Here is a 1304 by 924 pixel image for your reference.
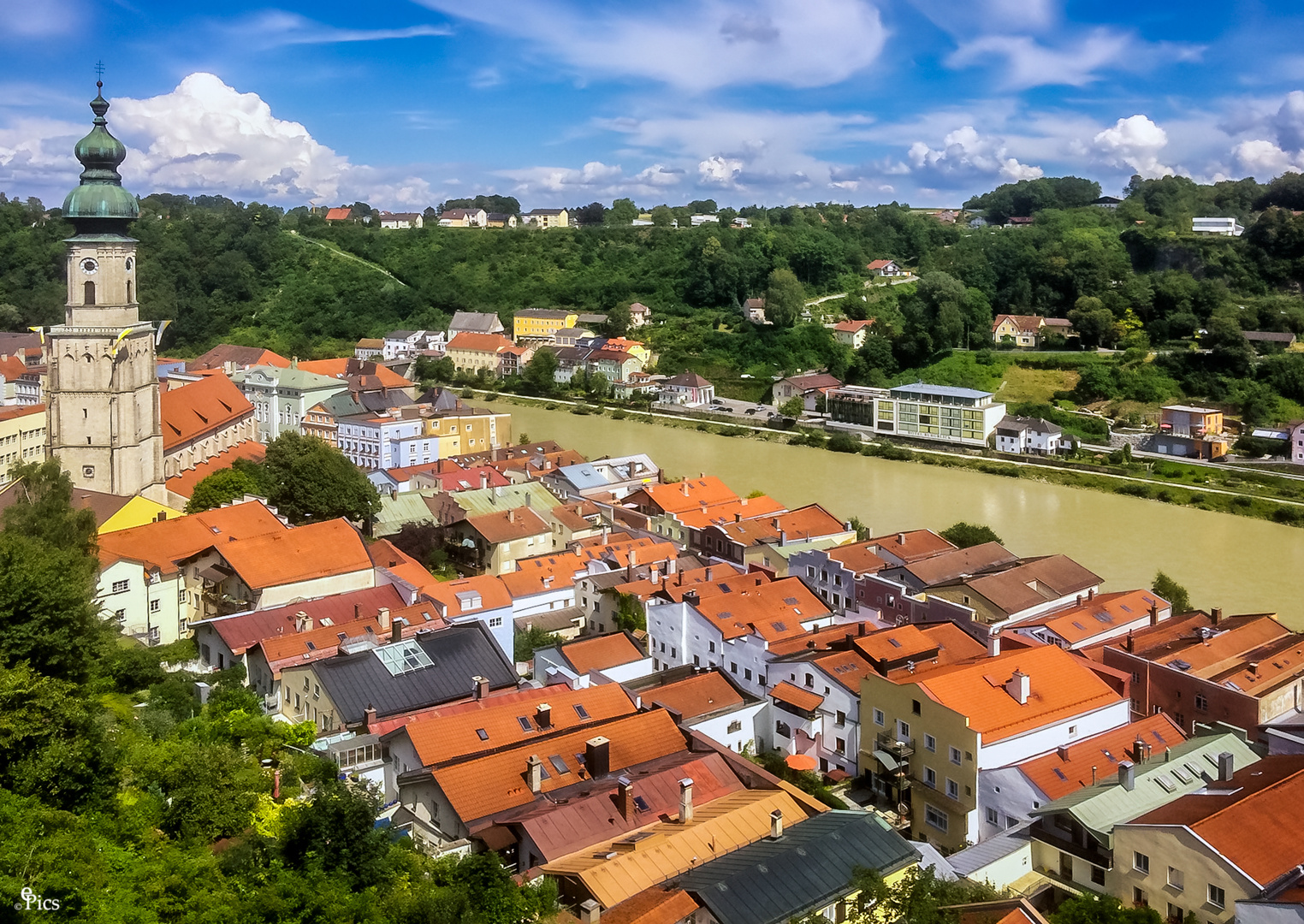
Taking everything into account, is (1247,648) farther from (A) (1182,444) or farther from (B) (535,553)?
(A) (1182,444)

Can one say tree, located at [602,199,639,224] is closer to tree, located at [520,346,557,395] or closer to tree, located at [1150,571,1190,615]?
tree, located at [520,346,557,395]

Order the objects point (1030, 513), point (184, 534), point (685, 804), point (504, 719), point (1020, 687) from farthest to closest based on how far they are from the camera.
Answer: point (1030, 513) < point (184, 534) < point (1020, 687) < point (504, 719) < point (685, 804)

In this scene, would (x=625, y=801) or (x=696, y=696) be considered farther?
(x=696, y=696)

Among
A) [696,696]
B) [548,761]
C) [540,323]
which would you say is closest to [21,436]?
[696,696]

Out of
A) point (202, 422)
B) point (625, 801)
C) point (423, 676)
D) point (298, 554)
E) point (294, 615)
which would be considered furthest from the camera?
point (202, 422)

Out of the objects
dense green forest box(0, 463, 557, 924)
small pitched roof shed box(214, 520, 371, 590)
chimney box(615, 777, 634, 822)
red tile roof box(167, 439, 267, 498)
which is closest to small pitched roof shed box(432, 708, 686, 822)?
chimney box(615, 777, 634, 822)

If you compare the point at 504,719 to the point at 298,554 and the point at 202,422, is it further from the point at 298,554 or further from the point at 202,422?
the point at 202,422

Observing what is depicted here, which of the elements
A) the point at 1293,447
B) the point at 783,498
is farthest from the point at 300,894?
the point at 1293,447
